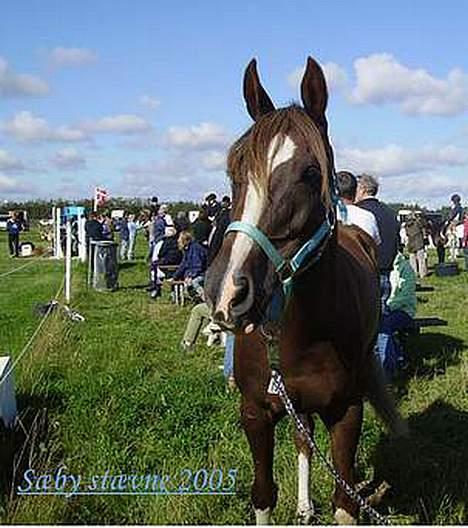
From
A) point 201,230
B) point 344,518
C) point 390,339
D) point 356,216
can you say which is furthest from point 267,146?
point 201,230

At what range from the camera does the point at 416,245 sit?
17719 mm

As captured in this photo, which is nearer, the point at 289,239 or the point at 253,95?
the point at 289,239

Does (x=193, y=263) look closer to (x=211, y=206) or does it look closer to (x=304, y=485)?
(x=211, y=206)

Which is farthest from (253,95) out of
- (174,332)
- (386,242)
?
(174,332)

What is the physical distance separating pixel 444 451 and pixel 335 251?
2.63 metres

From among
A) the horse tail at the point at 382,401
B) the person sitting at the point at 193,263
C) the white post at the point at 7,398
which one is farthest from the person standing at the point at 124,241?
the horse tail at the point at 382,401

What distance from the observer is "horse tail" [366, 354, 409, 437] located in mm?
4512

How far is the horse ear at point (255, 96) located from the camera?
3.05 m

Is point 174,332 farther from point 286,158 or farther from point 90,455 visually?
point 286,158

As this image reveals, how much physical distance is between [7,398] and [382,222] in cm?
362

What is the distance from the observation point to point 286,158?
8.98 ft

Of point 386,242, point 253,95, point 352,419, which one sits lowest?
point 352,419

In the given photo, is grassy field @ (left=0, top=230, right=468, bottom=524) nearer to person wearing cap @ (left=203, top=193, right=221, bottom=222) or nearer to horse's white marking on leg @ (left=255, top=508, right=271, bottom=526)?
horse's white marking on leg @ (left=255, top=508, right=271, bottom=526)

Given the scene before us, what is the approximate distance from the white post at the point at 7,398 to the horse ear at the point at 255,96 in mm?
3067
